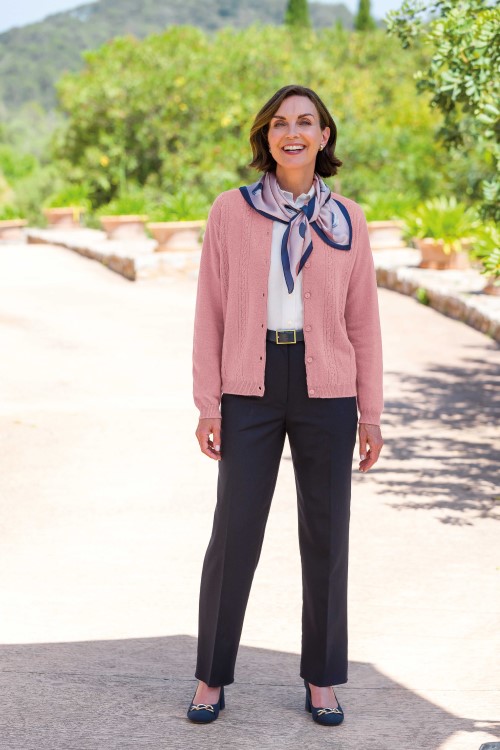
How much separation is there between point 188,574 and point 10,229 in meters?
19.9

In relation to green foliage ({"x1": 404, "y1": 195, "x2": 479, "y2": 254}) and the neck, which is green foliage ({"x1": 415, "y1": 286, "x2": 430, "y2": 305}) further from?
the neck

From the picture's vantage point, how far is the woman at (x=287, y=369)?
331 cm

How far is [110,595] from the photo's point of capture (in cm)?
485

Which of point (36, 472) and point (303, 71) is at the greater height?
point (303, 71)

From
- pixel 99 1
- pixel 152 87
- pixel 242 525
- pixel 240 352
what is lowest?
pixel 242 525

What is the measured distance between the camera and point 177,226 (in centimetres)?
1795

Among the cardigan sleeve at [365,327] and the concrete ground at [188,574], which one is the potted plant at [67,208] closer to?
the concrete ground at [188,574]

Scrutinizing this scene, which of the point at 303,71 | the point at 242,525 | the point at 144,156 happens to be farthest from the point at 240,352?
the point at 303,71

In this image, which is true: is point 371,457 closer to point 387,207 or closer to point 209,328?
point 209,328

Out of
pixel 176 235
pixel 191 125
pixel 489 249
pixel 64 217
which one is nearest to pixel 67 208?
pixel 64 217

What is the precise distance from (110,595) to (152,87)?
21564 mm

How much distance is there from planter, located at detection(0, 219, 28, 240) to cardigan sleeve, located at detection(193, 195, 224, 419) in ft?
69.8

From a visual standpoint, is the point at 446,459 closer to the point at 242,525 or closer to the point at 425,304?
the point at 242,525

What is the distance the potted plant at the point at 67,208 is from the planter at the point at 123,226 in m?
2.99
